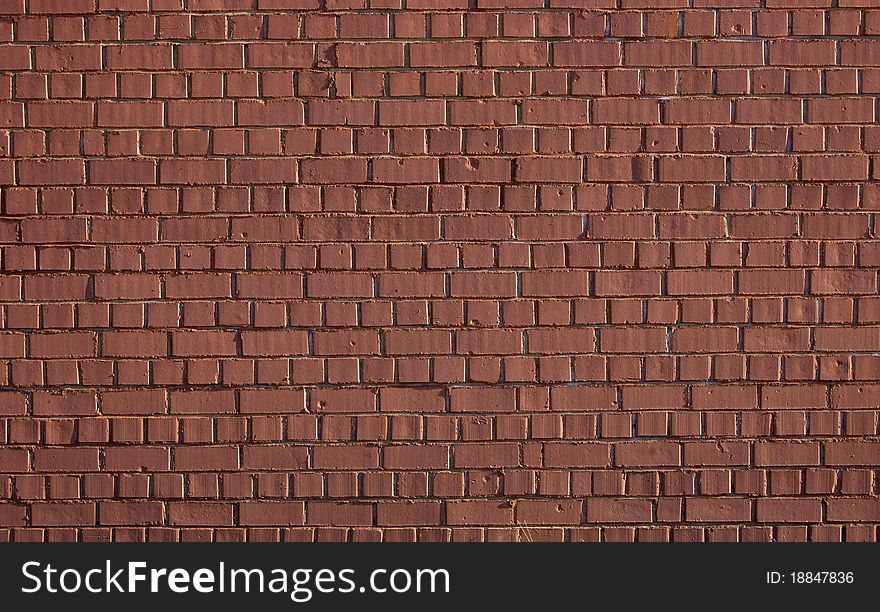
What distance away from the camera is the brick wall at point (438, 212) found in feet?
7.19

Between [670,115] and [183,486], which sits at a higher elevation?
[670,115]

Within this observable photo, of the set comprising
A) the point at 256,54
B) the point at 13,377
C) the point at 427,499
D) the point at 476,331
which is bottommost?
the point at 427,499

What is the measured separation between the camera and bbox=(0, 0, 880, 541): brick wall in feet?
7.19

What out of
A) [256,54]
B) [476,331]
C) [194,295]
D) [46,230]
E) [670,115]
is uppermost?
[256,54]

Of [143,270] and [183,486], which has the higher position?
[143,270]

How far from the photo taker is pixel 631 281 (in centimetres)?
221

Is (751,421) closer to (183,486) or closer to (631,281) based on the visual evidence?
(631,281)

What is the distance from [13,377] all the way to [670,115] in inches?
96.2

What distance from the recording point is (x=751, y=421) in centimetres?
223

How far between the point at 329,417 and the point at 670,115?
158 centimetres

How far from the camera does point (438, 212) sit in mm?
2205

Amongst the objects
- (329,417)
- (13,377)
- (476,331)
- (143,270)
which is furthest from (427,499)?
(13,377)

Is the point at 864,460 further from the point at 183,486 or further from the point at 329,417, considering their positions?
the point at 183,486

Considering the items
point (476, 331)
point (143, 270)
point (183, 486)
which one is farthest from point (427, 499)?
point (143, 270)
